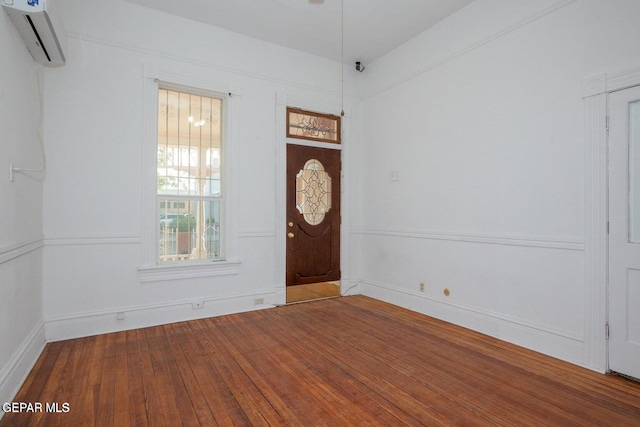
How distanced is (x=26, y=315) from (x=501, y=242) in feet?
13.5

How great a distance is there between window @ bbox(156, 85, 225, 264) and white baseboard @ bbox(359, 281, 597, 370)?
244cm

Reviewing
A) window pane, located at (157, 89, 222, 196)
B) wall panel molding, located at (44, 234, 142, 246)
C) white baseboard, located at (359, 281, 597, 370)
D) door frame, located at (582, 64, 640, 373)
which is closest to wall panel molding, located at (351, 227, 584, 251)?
door frame, located at (582, 64, 640, 373)

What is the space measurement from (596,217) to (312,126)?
3361mm

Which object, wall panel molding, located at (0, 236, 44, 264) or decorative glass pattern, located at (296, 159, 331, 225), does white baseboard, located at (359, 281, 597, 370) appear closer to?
decorative glass pattern, located at (296, 159, 331, 225)

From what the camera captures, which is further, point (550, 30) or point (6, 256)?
point (550, 30)

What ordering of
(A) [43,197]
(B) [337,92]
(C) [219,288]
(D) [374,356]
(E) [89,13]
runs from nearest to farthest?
(D) [374,356] → (A) [43,197] → (E) [89,13] → (C) [219,288] → (B) [337,92]

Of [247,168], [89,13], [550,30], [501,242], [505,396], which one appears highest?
[89,13]

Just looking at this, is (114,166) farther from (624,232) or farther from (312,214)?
(624,232)

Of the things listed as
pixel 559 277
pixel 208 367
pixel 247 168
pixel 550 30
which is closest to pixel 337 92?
pixel 247 168

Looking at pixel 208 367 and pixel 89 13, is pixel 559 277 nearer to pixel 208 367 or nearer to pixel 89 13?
pixel 208 367

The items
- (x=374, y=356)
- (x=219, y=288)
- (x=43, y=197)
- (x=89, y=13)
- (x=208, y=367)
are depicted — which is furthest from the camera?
(x=219, y=288)

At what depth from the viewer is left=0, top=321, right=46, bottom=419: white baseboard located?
7.00ft

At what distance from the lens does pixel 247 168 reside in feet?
14.1

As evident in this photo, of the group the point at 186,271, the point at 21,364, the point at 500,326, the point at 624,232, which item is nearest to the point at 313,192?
the point at 186,271
